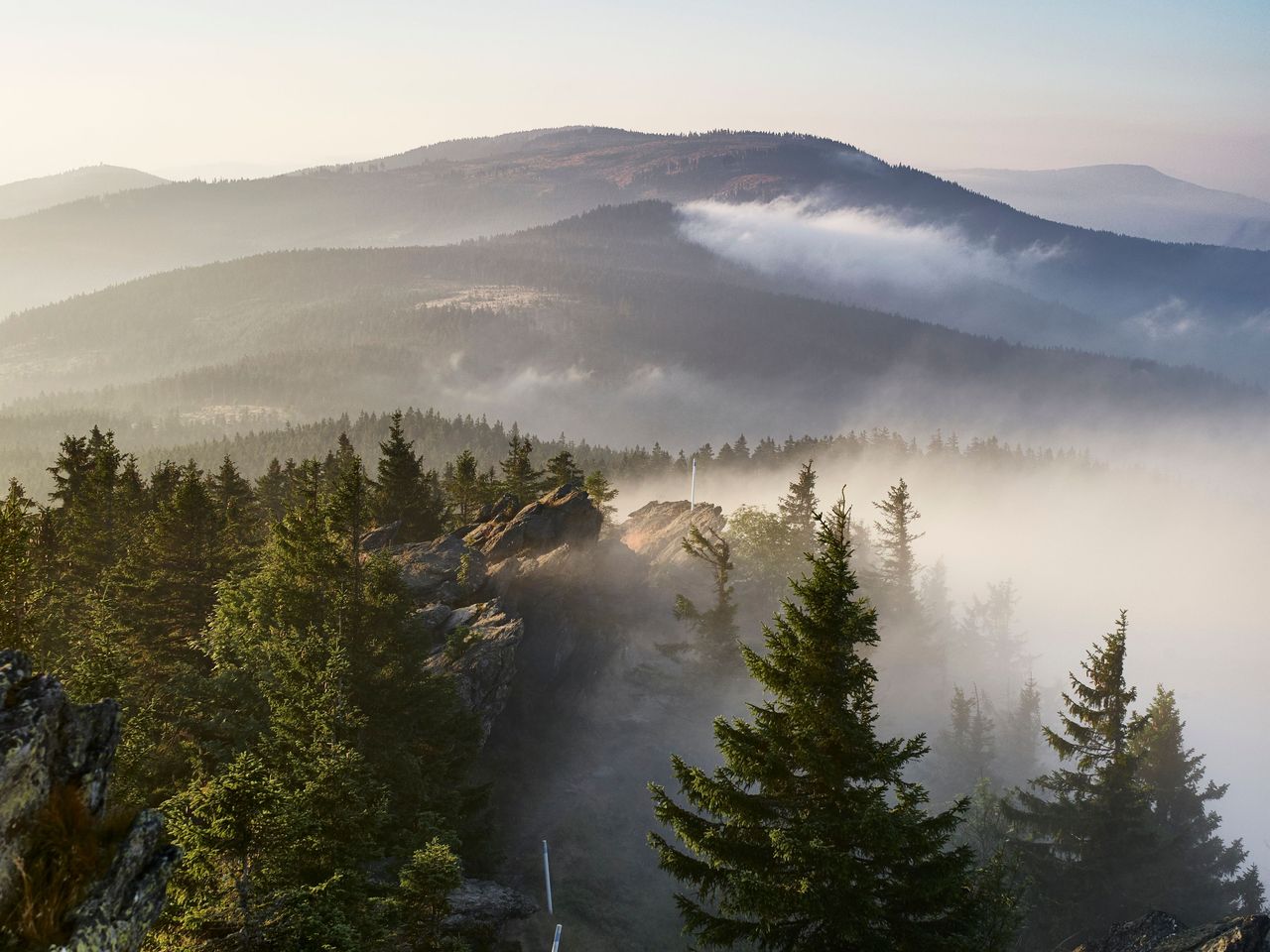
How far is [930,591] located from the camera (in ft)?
378

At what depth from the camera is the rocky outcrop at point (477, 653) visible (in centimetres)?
3847

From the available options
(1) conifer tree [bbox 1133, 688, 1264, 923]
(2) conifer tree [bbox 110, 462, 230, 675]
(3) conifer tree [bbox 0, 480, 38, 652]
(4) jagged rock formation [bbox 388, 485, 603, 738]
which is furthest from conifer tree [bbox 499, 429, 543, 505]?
(3) conifer tree [bbox 0, 480, 38, 652]

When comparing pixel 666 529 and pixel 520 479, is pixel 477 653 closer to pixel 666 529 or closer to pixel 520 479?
pixel 520 479

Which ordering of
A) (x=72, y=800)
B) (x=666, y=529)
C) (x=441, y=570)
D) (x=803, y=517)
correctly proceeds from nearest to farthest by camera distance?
1. (x=72, y=800)
2. (x=441, y=570)
3. (x=803, y=517)
4. (x=666, y=529)

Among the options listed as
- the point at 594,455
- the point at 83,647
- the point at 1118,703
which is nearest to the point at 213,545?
the point at 83,647

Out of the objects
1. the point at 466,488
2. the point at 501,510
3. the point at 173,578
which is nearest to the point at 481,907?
the point at 173,578

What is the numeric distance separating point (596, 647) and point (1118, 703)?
31863 millimetres

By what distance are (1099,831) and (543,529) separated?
3713 centimetres

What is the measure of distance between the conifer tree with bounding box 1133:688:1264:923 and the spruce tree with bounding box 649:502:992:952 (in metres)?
36.9

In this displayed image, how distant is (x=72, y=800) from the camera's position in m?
10.9

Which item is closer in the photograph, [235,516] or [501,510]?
[235,516]

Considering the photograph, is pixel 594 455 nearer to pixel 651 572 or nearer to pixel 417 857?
pixel 651 572

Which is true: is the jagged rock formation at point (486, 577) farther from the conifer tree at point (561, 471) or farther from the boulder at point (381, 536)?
the conifer tree at point (561, 471)

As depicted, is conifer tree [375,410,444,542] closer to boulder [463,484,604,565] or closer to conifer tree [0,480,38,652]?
boulder [463,484,604,565]
